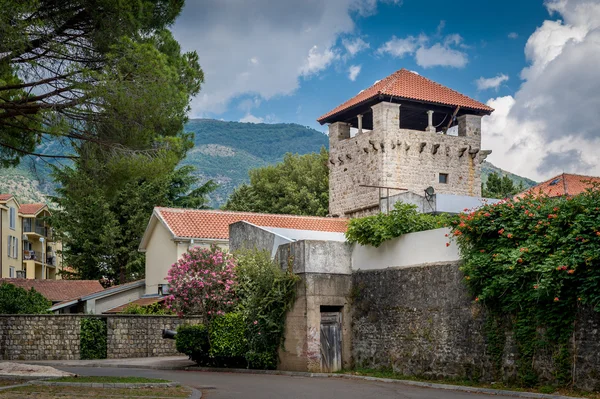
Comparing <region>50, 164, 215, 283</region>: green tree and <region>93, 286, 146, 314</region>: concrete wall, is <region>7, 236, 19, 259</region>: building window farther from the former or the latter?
<region>93, 286, 146, 314</region>: concrete wall

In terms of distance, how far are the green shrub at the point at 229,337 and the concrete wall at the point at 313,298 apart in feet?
5.14

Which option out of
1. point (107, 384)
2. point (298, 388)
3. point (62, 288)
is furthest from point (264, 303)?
point (62, 288)

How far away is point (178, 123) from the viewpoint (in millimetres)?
22047

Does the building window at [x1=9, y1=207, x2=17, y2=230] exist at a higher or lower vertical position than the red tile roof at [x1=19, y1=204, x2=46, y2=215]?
lower

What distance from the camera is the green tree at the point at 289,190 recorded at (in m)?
60.0

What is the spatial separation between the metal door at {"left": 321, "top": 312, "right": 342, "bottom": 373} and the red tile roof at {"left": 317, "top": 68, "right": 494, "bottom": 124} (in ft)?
82.3

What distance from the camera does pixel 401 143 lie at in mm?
48594

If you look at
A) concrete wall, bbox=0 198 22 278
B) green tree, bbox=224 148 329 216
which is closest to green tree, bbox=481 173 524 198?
green tree, bbox=224 148 329 216

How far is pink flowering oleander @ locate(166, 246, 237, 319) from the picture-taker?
85.9 ft

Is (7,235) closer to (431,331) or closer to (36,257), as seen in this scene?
(36,257)

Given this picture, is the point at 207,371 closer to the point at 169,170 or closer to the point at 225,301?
the point at 225,301

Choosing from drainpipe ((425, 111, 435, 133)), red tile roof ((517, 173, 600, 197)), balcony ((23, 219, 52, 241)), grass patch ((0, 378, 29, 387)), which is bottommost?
grass patch ((0, 378, 29, 387))

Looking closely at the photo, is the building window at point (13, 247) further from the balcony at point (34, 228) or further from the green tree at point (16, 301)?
the green tree at point (16, 301)

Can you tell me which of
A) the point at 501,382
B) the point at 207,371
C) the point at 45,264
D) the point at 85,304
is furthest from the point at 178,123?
the point at 45,264
